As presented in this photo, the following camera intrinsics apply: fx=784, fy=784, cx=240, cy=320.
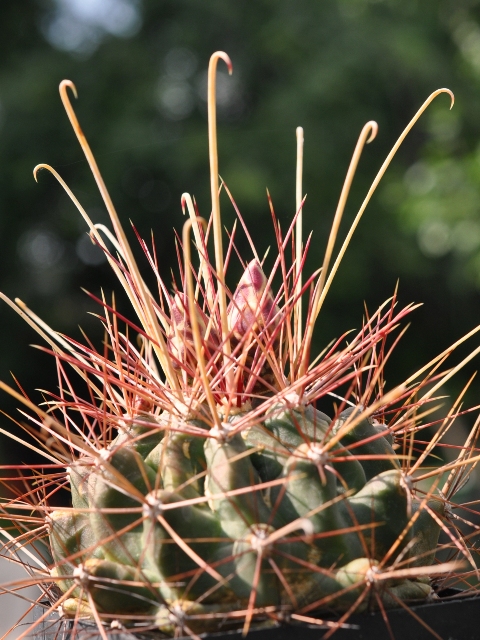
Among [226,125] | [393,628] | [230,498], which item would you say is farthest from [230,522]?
A: [226,125]

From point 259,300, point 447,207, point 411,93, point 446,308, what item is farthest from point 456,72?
point 259,300

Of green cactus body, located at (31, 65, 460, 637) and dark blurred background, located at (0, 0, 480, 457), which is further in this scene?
dark blurred background, located at (0, 0, 480, 457)

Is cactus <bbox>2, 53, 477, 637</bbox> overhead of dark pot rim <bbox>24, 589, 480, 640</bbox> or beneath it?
overhead

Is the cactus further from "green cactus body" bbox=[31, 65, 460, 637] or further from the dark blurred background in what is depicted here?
the dark blurred background

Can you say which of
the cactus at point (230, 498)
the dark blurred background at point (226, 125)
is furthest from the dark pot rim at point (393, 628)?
the dark blurred background at point (226, 125)

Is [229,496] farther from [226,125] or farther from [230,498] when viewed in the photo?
[226,125]

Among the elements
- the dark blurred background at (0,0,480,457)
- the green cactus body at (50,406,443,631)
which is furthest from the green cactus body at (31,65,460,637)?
the dark blurred background at (0,0,480,457)

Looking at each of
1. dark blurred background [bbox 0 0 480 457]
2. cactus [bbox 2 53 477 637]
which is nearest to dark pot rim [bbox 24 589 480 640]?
cactus [bbox 2 53 477 637]
